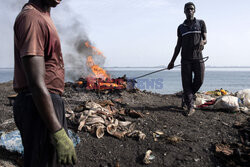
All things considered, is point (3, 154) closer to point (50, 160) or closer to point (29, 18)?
point (50, 160)

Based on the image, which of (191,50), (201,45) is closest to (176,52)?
(191,50)

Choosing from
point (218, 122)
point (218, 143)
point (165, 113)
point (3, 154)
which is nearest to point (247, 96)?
point (218, 122)

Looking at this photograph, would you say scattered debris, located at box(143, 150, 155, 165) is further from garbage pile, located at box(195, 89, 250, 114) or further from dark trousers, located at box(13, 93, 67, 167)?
garbage pile, located at box(195, 89, 250, 114)

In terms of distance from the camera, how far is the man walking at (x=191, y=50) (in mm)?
6398

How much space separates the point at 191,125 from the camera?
5680 mm

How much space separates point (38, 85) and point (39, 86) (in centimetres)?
1

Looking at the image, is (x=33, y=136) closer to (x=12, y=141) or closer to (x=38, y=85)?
(x=38, y=85)

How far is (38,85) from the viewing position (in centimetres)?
162

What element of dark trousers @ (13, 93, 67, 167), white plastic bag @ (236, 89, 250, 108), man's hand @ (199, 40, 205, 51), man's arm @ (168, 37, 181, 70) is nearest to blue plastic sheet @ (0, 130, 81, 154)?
dark trousers @ (13, 93, 67, 167)

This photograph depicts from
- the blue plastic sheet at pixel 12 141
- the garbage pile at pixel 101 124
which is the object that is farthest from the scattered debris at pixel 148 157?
the blue plastic sheet at pixel 12 141

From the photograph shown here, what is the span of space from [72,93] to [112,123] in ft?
17.3

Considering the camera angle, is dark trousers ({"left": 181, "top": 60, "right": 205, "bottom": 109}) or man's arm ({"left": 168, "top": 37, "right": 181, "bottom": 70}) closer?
dark trousers ({"left": 181, "top": 60, "right": 205, "bottom": 109})

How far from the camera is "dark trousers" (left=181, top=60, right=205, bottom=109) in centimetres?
650

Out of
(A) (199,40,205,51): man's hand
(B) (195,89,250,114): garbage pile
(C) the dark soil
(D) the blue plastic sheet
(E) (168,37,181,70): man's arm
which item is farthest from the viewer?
(E) (168,37,181,70): man's arm
